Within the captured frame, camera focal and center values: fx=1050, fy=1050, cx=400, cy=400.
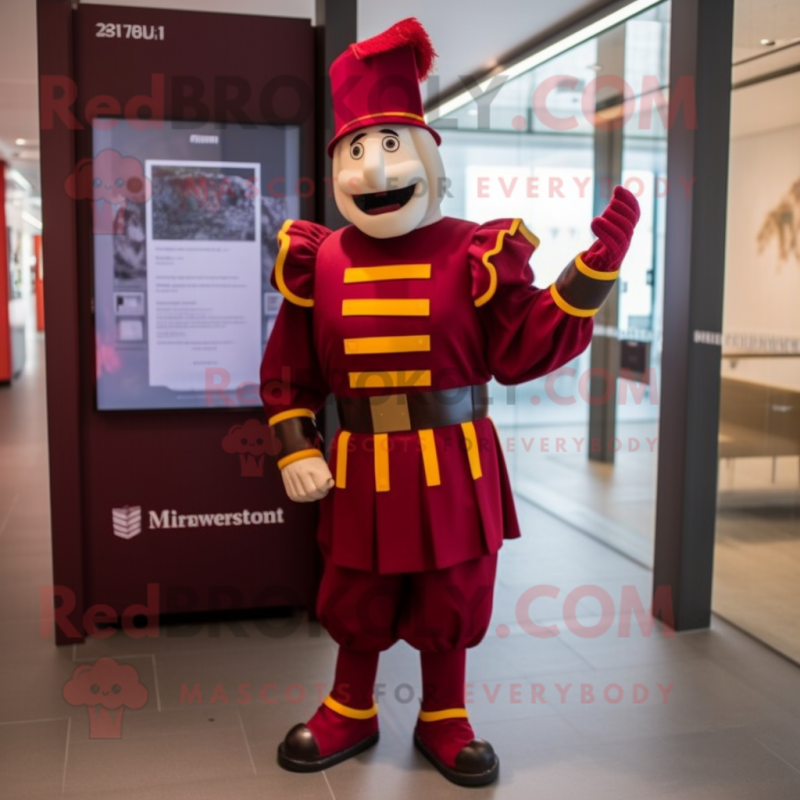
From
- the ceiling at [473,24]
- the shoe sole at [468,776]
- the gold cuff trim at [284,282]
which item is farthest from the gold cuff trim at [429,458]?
the ceiling at [473,24]

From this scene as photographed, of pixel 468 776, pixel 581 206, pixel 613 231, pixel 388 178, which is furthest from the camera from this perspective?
pixel 581 206

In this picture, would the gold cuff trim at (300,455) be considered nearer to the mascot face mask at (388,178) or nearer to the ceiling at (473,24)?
the mascot face mask at (388,178)

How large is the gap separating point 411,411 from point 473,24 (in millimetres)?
2919

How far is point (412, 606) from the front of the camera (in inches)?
102

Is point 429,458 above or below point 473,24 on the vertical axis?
below

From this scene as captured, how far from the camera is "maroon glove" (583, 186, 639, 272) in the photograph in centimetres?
228

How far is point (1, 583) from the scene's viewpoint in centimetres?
403

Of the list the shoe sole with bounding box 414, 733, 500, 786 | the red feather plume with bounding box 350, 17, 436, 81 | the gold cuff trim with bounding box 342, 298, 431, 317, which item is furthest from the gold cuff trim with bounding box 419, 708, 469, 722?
the red feather plume with bounding box 350, 17, 436, 81

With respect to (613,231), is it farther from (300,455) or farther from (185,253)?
(185,253)

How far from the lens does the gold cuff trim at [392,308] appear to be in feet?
8.05

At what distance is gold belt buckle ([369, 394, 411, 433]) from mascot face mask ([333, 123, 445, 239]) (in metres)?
0.39

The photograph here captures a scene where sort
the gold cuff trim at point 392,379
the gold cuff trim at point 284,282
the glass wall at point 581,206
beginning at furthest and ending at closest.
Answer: the glass wall at point 581,206
the gold cuff trim at point 284,282
the gold cuff trim at point 392,379

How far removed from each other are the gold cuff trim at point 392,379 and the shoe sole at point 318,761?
928mm

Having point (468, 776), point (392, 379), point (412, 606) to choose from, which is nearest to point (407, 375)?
point (392, 379)
